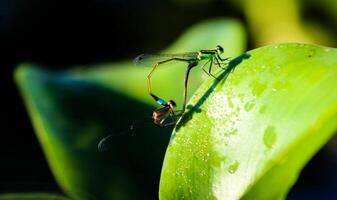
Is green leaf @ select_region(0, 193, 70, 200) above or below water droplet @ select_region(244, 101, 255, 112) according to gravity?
below

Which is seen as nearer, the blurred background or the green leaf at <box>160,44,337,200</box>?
the green leaf at <box>160,44,337,200</box>

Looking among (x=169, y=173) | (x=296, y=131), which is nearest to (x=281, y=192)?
(x=296, y=131)

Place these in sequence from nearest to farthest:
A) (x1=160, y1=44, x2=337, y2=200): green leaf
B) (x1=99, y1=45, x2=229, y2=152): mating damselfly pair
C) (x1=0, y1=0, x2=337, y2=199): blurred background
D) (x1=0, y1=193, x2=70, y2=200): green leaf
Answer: (x1=160, y1=44, x2=337, y2=200): green leaf
(x1=0, y1=193, x2=70, y2=200): green leaf
(x1=99, y1=45, x2=229, y2=152): mating damselfly pair
(x1=0, y1=0, x2=337, y2=199): blurred background

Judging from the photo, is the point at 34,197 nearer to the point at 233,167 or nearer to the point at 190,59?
the point at 233,167

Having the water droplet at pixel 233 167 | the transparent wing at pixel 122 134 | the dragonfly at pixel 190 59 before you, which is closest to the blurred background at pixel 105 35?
the dragonfly at pixel 190 59

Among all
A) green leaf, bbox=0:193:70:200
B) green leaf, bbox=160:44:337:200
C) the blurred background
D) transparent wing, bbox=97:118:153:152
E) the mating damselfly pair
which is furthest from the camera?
the blurred background

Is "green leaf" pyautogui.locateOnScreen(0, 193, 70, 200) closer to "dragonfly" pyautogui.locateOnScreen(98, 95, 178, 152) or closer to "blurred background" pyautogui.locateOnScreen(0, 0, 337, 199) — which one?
"dragonfly" pyautogui.locateOnScreen(98, 95, 178, 152)

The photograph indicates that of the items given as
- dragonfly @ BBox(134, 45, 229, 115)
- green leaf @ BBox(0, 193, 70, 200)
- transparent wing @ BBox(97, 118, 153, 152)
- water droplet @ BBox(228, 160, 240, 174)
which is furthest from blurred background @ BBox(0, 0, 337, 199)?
water droplet @ BBox(228, 160, 240, 174)

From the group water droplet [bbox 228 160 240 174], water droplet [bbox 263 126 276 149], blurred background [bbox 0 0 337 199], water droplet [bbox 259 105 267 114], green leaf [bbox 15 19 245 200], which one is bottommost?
blurred background [bbox 0 0 337 199]
